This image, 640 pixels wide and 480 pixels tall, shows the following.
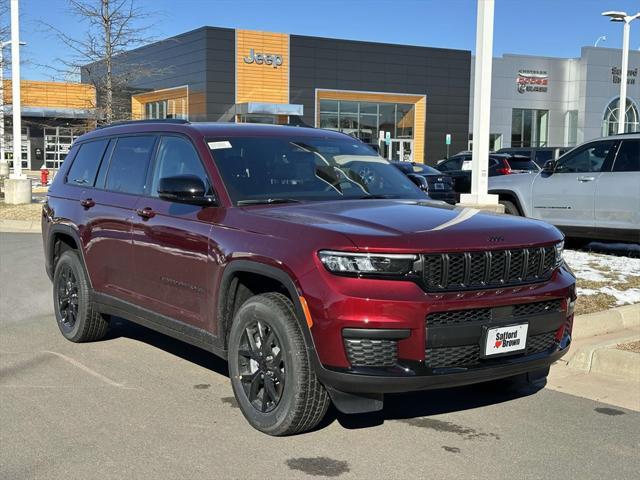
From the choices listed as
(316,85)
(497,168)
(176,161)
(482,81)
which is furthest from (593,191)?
(316,85)

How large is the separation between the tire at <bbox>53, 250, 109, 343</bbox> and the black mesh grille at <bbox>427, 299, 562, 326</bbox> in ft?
11.8

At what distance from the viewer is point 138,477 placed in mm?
3809

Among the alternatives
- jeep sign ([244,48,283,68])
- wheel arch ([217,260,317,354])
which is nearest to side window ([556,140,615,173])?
wheel arch ([217,260,317,354])

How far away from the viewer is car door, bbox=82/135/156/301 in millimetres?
→ 5707

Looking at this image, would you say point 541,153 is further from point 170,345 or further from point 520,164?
point 170,345

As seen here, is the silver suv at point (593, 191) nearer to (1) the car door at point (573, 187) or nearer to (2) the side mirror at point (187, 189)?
(1) the car door at point (573, 187)

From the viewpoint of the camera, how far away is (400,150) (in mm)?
46344

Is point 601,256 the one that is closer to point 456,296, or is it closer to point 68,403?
point 456,296

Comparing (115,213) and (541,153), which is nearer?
(115,213)

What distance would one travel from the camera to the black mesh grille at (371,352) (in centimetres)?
382

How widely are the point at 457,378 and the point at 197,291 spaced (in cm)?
186

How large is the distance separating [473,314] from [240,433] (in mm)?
1610

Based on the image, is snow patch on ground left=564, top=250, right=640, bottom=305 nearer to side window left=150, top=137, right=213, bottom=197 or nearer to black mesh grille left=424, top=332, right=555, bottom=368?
black mesh grille left=424, top=332, right=555, bottom=368

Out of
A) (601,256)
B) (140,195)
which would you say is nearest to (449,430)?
(140,195)
